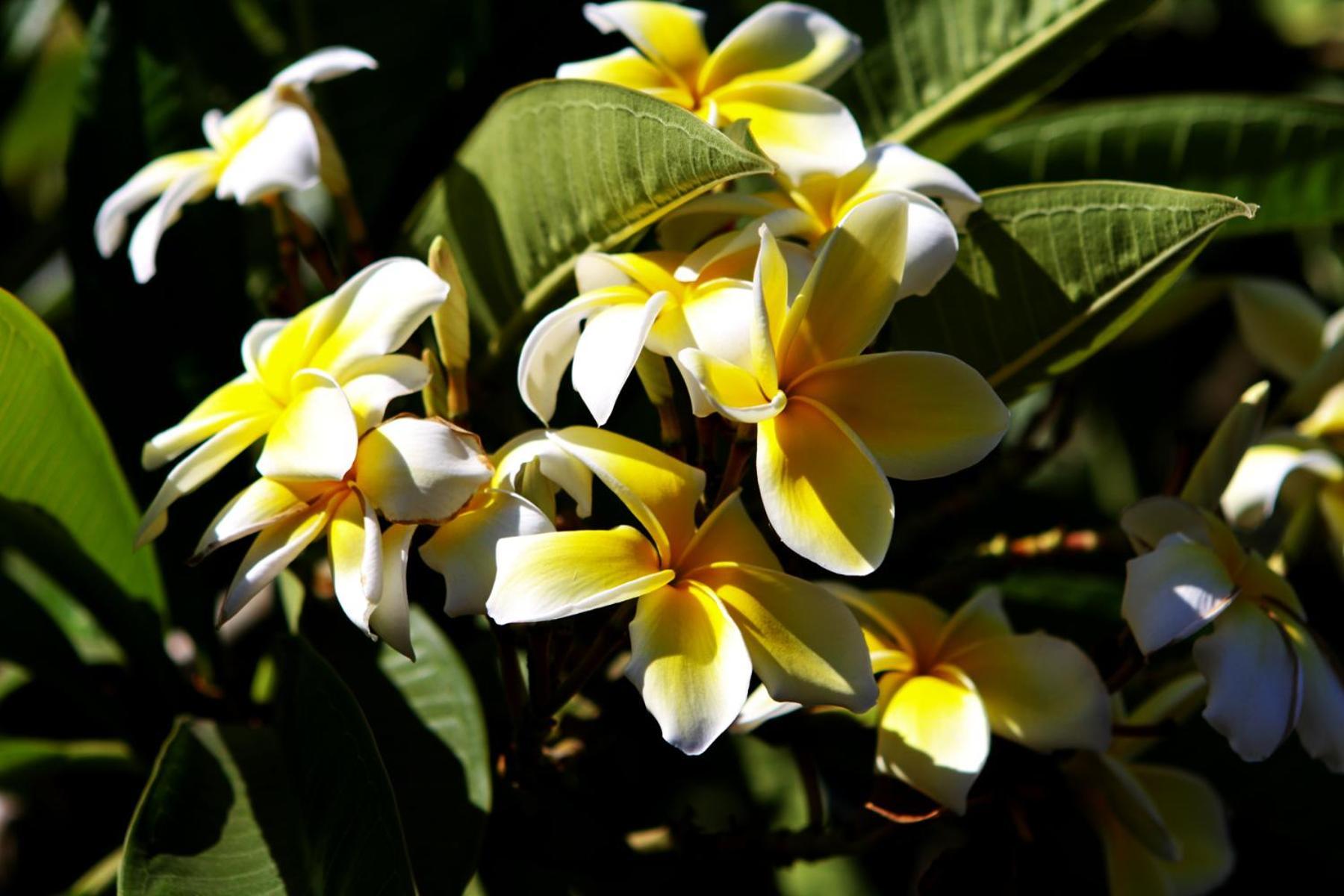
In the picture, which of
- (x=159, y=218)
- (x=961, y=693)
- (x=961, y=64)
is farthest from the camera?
(x=961, y=64)

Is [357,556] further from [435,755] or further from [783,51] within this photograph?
[783,51]

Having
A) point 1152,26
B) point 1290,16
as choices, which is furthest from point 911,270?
point 1290,16

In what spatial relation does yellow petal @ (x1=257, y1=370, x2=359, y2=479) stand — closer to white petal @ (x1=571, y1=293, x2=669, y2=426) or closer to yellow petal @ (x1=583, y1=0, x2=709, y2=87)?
white petal @ (x1=571, y1=293, x2=669, y2=426)

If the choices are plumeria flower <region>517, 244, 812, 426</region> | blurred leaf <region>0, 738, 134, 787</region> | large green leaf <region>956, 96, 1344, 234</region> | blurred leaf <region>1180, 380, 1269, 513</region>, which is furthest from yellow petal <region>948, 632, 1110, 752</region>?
blurred leaf <region>0, 738, 134, 787</region>

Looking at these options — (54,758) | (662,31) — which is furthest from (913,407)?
(54,758)

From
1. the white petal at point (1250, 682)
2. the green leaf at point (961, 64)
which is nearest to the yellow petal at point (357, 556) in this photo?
the white petal at point (1250, 682)
